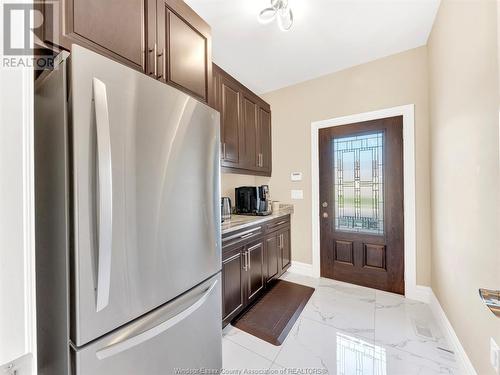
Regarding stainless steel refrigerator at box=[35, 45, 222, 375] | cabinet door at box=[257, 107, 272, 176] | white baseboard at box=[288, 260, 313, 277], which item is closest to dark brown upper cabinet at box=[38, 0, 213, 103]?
stainless steel refrigerator at box=[35, 45, 222, 375]

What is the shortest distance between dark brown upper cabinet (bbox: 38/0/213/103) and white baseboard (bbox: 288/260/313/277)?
232 cm

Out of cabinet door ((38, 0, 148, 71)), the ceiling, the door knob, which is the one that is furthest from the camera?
the ceiling

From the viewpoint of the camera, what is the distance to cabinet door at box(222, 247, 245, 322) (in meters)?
1.73

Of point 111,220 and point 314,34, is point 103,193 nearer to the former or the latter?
point 111,220

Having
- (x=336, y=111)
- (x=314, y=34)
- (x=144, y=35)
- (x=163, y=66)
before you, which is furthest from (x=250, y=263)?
(x=314, y=34)

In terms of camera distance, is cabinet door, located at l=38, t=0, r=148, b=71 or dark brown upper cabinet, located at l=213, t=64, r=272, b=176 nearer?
cabinet door, located at l=38, t=0, r=148, b=71

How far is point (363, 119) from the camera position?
2.48 m

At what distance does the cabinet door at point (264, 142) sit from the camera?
9.35 ft

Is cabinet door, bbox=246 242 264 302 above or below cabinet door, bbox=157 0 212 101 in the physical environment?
below

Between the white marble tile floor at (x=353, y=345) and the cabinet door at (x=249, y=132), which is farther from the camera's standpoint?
the cabinet door at (x=249, y=132)

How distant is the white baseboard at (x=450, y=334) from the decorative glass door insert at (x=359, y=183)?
2.44ft

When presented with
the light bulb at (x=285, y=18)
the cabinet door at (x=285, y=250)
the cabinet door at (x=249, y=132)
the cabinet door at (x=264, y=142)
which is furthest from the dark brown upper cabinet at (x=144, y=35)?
the cabinet door at (x=285, y=250)

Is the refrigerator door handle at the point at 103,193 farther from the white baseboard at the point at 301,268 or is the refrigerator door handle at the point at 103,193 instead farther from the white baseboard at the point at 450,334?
the white baseboard at the point at 301,268

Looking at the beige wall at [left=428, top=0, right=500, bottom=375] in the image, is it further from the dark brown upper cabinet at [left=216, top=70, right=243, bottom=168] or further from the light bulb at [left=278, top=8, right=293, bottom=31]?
the dark brown upper cabinet at [left=216, top=70, right=243, bottom=168]
